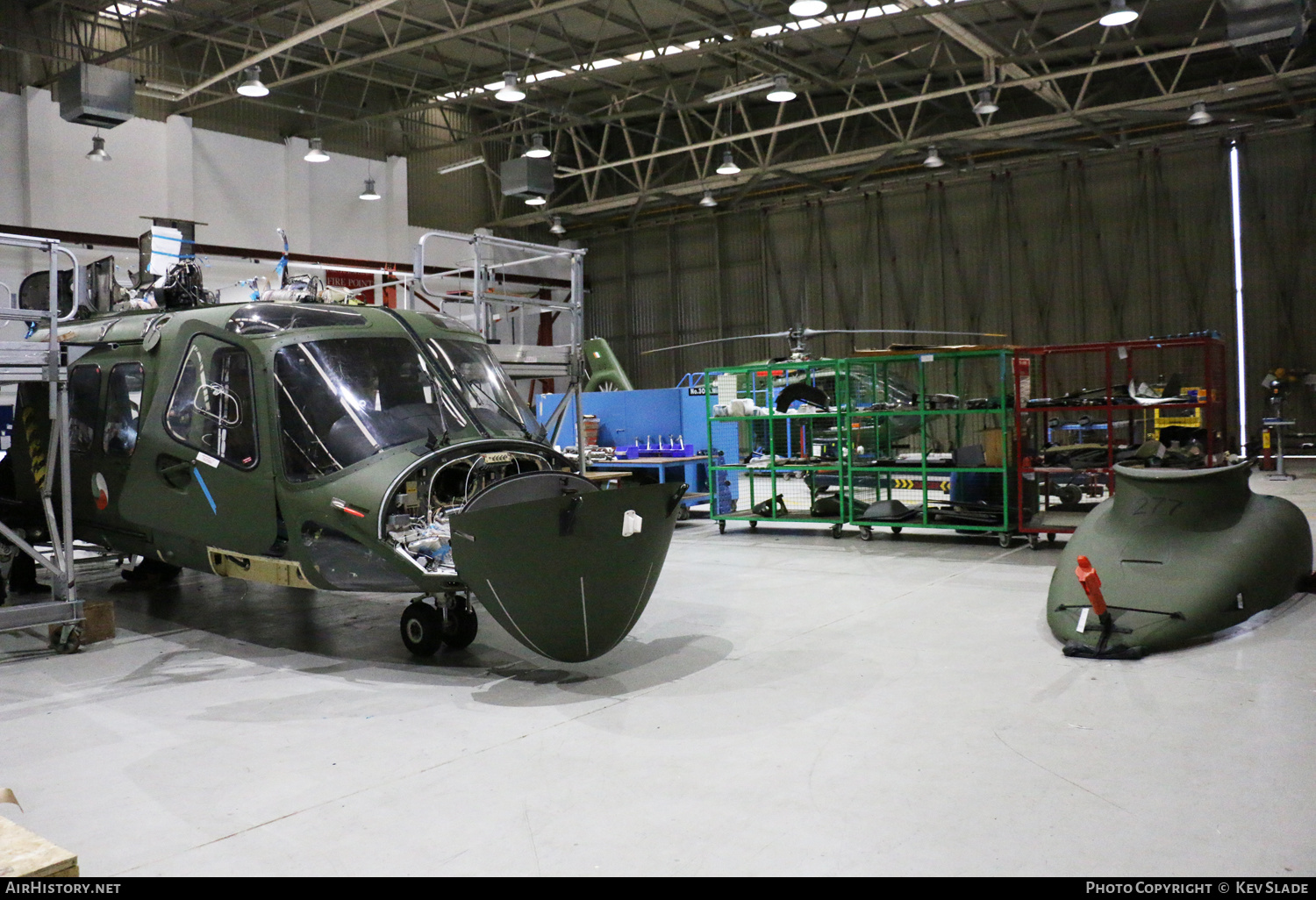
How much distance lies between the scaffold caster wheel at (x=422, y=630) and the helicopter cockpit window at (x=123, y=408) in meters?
2.52

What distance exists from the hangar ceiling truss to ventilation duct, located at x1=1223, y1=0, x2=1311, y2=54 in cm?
8

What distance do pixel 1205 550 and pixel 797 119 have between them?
65.2ft

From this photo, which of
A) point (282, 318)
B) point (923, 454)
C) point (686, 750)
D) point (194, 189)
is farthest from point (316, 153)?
point (686, 750)

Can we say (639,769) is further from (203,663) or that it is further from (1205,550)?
(1205,550)

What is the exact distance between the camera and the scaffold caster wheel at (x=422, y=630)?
6.22m

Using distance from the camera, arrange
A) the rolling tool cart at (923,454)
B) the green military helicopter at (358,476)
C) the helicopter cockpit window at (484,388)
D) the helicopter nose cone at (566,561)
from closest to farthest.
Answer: the helicopter nose cone at (566,561) < the green military helicopter at (358,476) < the helicopter cockpit window at (484,388) < the rolling tool cart at (923,454)

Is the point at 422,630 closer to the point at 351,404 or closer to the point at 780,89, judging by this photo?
the point at 351,404

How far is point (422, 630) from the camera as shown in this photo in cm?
622

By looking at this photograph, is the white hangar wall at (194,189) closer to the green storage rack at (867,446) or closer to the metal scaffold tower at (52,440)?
the green storage rack at (867,446)

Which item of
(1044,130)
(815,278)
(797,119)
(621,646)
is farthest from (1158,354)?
(621,646)

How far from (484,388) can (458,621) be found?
1589 millimetres

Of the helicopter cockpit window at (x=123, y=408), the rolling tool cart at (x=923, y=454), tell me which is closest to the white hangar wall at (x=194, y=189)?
the helicopter cockpit window at (x=123, y=408)

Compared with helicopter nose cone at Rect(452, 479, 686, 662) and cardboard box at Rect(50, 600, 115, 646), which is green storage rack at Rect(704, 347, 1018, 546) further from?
cardboard box at Rect(50, 600, 115, 646)

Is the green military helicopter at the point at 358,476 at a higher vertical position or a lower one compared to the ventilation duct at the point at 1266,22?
lower
